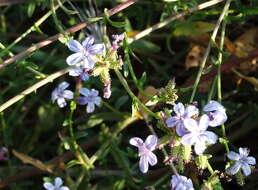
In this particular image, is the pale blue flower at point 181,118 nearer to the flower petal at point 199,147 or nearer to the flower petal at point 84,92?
the flower petal at point 199,147

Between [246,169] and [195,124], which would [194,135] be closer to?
[195,124]

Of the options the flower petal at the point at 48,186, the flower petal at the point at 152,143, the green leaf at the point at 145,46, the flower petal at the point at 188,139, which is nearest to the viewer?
the flower petal at the point at 188,139

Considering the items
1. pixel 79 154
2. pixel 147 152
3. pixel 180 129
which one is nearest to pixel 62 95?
A: pixel 79 154

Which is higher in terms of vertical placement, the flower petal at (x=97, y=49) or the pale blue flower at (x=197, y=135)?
the flower petal at (x=97, y=49)

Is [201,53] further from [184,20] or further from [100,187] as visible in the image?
[100,187]

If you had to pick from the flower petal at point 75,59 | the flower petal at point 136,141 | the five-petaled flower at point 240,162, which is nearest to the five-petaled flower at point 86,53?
the flower petal at point 75,59

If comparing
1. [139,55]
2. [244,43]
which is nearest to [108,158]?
[139,55]

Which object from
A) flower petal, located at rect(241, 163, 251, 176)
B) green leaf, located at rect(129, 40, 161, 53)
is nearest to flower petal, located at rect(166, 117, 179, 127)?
flower petal, located at rect(241, 163, 251, 176)

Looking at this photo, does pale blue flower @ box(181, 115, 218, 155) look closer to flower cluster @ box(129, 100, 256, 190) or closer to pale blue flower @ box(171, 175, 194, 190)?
flower cluster @ box(129, 100, 256, 190)
